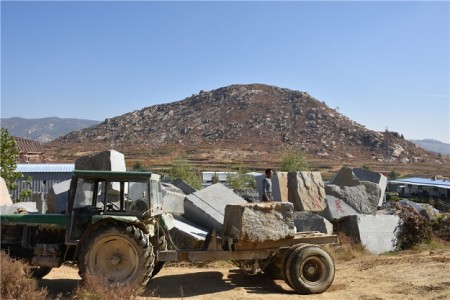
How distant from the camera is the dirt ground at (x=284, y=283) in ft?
26.9

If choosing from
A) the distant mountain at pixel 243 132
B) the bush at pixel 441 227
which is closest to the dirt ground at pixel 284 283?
the bush at pixel 441 227

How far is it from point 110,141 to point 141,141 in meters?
7.29

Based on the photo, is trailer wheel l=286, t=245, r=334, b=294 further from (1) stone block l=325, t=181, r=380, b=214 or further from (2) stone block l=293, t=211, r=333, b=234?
(1) stone block l=325, t=181, r=380, b=214

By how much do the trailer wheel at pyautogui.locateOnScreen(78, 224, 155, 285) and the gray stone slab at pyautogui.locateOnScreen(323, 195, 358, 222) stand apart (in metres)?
7.71

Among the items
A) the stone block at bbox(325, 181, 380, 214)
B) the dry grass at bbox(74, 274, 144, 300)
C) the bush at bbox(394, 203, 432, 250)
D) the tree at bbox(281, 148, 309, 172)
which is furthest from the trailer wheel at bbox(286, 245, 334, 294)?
the tree at bbox(281, 148, 309, 172)

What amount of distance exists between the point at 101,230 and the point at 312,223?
6.99m

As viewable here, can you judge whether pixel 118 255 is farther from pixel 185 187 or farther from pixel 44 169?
pixel 44 169

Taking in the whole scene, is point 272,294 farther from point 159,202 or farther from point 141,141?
point 141,141

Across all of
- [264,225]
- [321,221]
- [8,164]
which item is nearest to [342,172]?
[321,221]

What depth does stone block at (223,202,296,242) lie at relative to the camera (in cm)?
840

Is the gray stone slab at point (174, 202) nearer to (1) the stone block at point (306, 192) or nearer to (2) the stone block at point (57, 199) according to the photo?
(2) the stone block at point (57, 199)

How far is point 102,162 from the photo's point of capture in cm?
1226

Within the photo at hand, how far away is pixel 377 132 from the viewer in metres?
120

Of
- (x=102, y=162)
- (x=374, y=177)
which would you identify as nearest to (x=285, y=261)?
(x=102, y=162)
